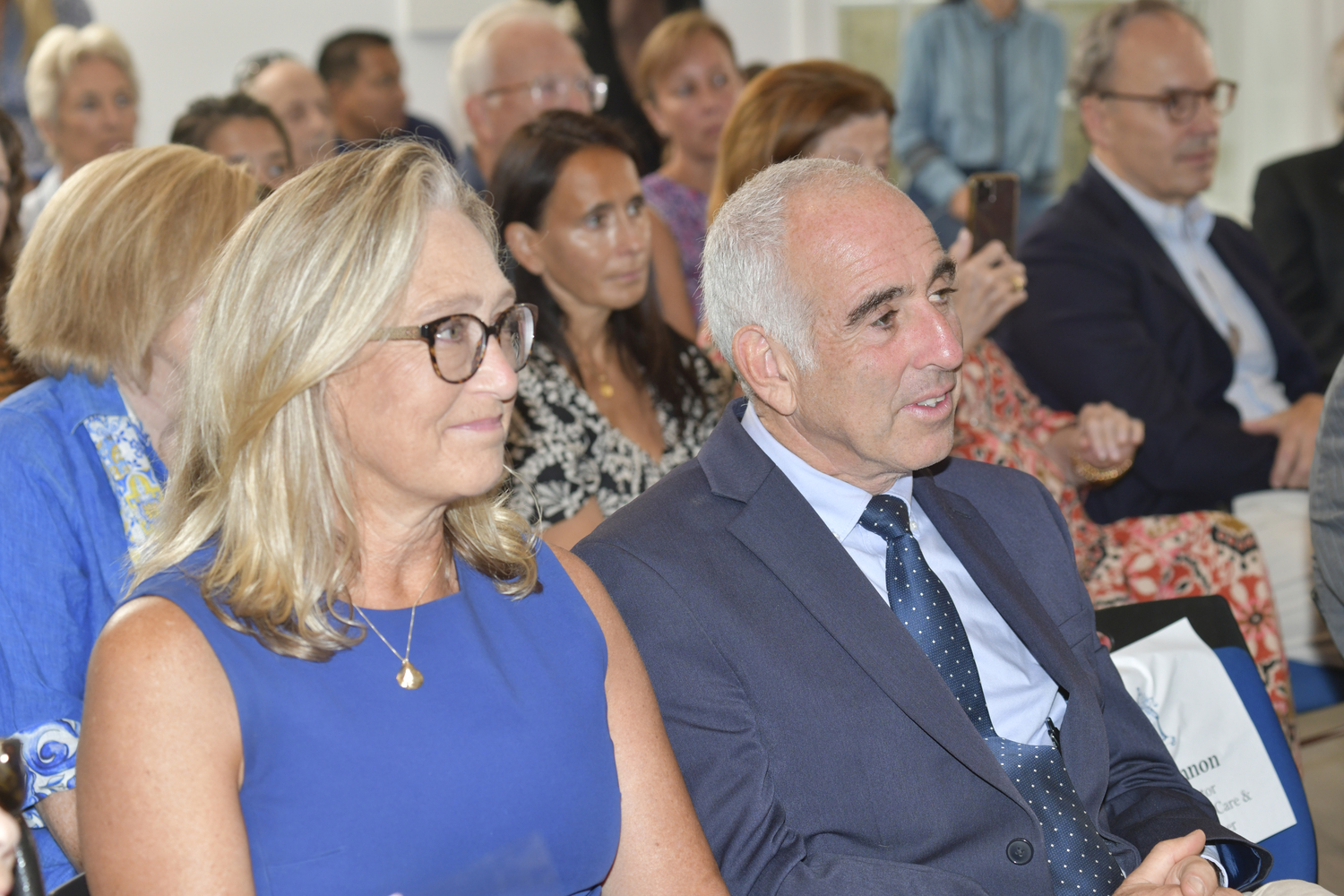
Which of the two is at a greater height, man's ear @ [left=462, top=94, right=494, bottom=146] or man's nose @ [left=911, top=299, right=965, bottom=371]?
man's ear @ [left=462, top=94, right=494, bottom=146]

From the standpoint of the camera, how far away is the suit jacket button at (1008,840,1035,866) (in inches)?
60.9

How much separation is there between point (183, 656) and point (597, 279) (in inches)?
71.6

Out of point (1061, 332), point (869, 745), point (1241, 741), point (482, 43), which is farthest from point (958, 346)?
point (482, 43)

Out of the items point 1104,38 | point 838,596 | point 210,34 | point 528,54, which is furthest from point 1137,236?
point 210,34

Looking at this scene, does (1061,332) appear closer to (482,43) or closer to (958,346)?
(958,346)

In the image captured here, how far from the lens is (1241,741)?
6.39 feet

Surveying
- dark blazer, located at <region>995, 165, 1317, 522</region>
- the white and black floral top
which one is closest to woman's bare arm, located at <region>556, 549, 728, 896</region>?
the white and black floral top

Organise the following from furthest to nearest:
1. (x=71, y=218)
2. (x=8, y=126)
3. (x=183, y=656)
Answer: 1. (x=8, y=126)
2. (x=71, y=218)
3. (x=183, y=656)

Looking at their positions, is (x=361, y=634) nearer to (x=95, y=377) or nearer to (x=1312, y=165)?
(x=95, y=377)

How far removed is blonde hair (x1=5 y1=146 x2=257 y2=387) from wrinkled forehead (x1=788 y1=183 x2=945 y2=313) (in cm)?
84

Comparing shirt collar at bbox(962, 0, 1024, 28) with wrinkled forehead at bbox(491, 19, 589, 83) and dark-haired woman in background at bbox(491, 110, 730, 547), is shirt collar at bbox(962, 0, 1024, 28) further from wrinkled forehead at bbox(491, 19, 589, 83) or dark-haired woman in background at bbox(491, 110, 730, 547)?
dark-haired woman in background at bbox(491, 110, 730, 547)

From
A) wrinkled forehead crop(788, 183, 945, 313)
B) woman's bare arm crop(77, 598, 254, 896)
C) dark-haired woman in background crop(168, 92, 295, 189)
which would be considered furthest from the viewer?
dark-haired woman in background crop(168, 92, 295, 189)

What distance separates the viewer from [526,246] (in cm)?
296

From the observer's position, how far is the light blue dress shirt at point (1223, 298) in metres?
3.48
